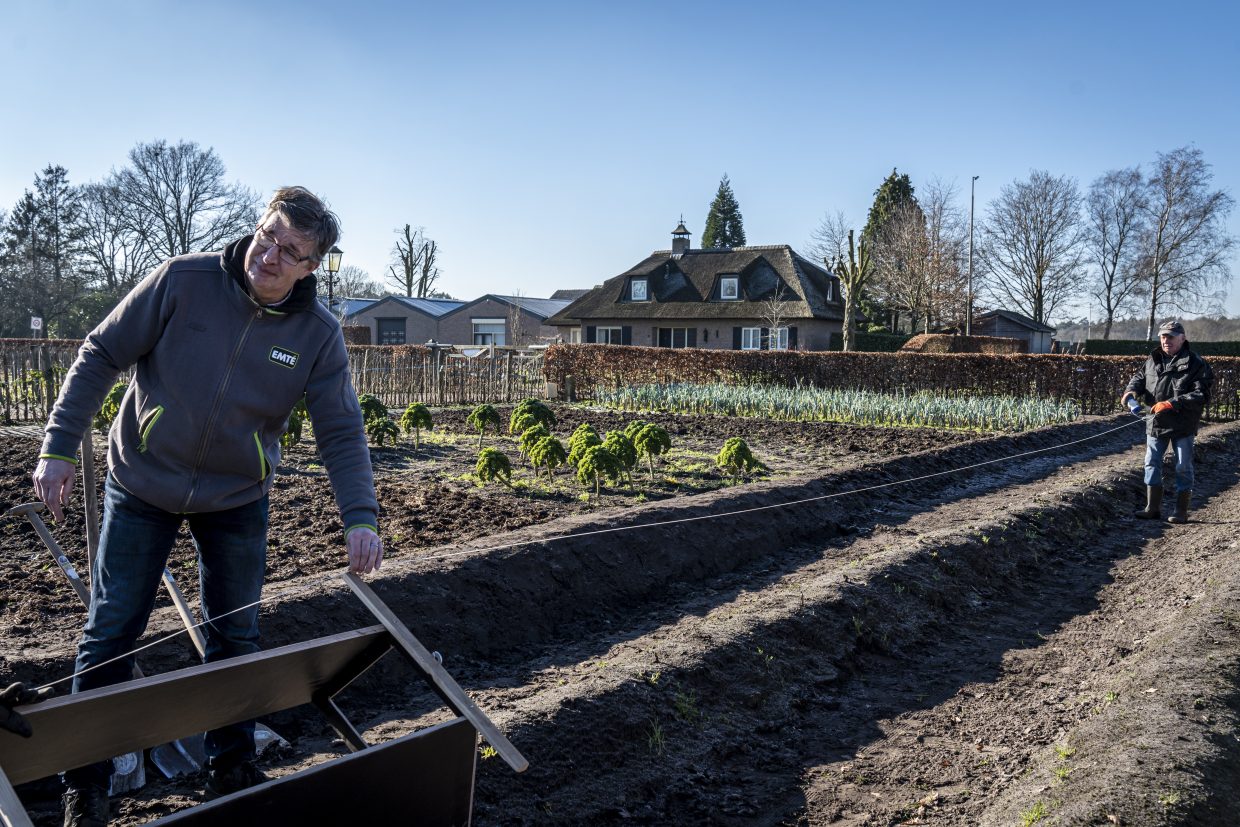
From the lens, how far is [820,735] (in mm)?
3986

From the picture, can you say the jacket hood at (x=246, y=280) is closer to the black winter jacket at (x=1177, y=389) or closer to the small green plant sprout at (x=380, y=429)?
the black winter jacket at (x=1177, y=389)

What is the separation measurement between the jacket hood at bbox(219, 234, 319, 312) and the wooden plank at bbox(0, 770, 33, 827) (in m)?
1.30

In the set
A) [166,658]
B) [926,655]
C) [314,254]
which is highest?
[314,254]

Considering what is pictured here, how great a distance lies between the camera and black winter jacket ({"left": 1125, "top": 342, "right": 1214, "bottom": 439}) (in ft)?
26.3

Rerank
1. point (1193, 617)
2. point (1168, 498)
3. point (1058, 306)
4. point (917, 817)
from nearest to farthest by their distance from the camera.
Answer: point (917, 817)
point (1193, 617)
point (1168, 498)
point (1058, 306)

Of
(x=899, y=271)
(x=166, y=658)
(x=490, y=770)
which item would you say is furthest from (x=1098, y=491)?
(x=899, y=271)

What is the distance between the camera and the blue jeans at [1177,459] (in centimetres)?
824

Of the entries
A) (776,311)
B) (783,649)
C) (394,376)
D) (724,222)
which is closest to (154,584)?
(783,649)

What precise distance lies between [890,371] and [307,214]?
18498 millimetres

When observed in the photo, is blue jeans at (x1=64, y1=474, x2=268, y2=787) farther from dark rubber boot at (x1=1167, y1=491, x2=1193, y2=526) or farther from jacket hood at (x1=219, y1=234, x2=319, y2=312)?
dark rubber boot at (x1=1167, y1=491, x2=1193, y2=526)

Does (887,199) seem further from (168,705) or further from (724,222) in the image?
(168,705)

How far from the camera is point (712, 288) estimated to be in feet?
138

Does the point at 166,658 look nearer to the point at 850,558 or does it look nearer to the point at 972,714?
the point at 972,714

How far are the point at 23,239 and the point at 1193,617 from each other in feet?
153
